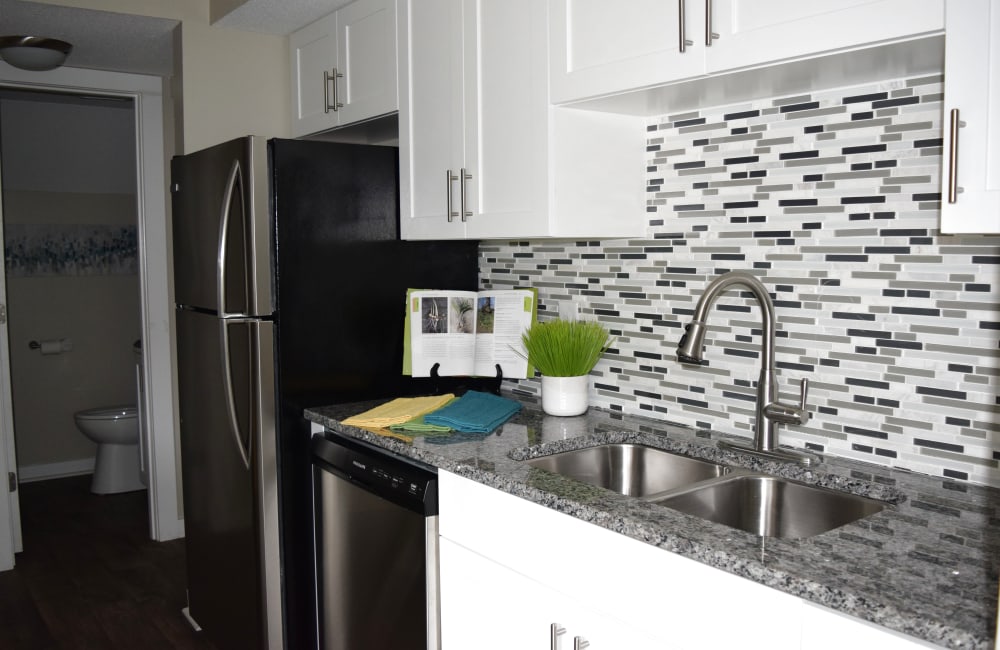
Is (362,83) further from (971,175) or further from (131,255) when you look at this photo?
(131,255)

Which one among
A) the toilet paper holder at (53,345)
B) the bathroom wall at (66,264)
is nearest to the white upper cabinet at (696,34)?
the bathroom wall at (66,264)

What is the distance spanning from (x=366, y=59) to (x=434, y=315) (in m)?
0.87

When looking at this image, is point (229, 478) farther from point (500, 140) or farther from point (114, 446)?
point (114, 446)

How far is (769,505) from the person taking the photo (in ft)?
5.78

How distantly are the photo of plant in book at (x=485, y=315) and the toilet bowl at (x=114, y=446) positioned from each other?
3.09 meters

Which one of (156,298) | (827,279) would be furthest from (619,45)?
(156,298)

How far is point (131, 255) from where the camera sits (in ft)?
17.8

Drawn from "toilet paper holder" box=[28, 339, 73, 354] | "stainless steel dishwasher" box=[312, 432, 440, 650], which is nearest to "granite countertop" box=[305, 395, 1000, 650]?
"stainless steel dishwasher" box=[312, 432, 440, 650]

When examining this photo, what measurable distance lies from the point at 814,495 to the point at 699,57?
2.99ft

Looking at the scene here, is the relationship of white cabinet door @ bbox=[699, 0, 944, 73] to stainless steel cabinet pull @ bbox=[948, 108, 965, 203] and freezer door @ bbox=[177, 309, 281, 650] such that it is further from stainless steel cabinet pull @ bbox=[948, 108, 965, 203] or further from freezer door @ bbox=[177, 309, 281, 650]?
freezer door @ bbox=[177, 309, 281, 650]

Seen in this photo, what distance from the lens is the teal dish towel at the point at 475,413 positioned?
2.15m

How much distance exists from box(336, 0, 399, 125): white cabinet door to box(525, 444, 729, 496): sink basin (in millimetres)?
1257

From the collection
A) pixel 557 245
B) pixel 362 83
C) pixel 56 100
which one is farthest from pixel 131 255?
pixel 557 245

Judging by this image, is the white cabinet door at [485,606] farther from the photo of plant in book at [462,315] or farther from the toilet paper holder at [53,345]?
the toilet paper holder at [53,345]
